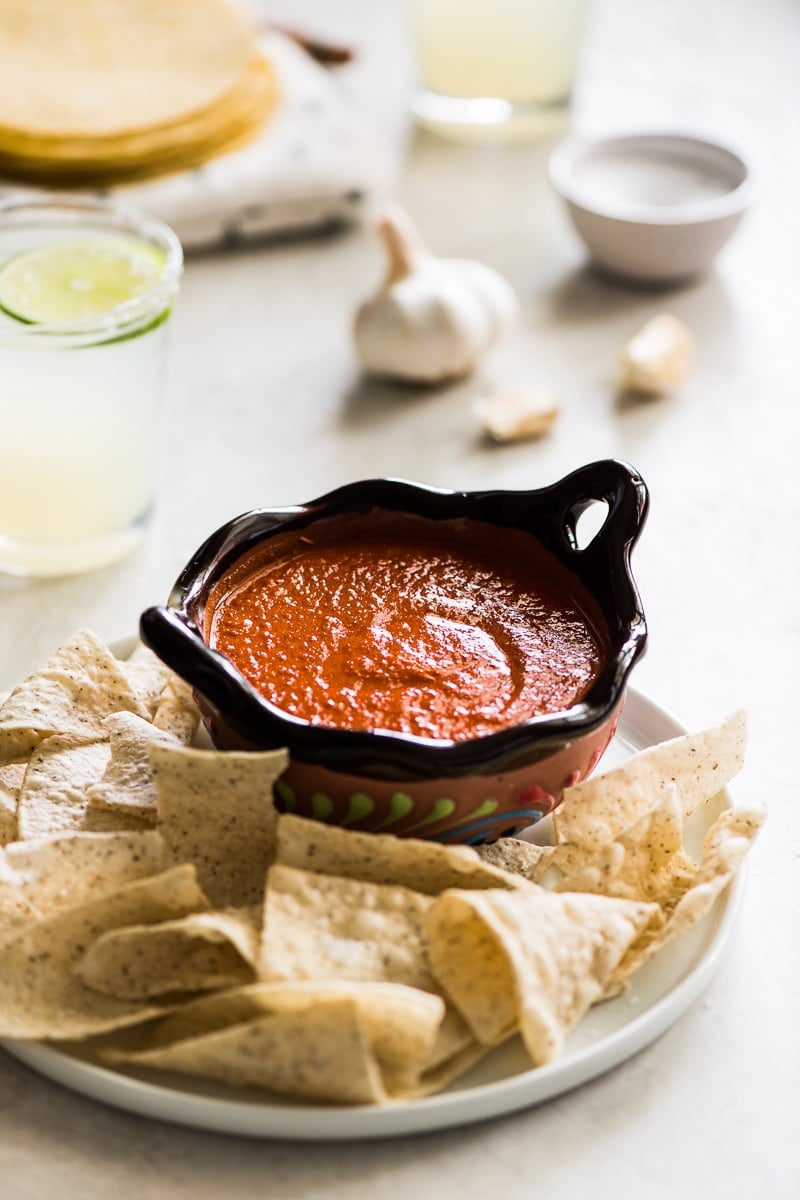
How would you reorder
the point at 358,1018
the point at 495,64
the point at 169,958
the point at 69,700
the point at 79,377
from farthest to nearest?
1. the point at 495,64
2. the point at 79,377
3. the point at 69,700
4. the point at 169,958
5. the point at 358,1018

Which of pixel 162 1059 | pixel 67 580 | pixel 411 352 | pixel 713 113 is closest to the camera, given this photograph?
pixel 162 1059

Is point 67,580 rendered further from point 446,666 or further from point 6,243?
point 446,666

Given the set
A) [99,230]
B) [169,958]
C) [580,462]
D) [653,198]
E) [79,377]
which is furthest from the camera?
[653,198]

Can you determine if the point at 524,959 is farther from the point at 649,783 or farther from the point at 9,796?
the point at 9,796

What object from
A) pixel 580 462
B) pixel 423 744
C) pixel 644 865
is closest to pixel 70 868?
pixel 423 744

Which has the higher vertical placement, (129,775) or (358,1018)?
(358,1018)

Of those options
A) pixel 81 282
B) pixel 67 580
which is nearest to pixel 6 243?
pixel 81 282

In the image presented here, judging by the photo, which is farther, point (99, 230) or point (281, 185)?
point (281, 185)
